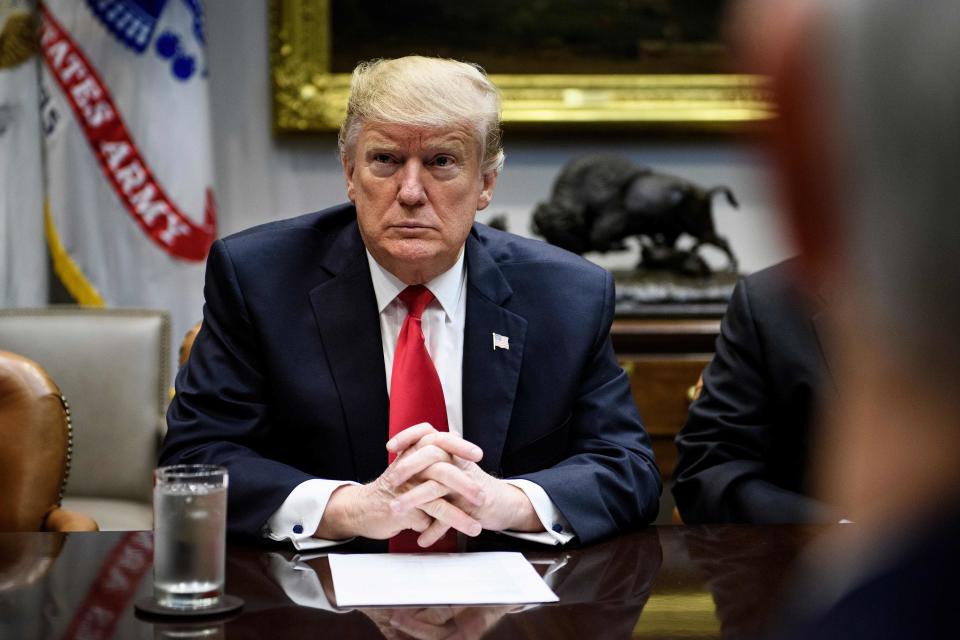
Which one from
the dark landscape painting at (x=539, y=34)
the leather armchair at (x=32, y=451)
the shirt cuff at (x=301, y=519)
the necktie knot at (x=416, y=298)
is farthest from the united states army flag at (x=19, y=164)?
the shirt cuff at (x=301, y=519)

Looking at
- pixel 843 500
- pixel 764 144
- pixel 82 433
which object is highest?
pixel 764 144

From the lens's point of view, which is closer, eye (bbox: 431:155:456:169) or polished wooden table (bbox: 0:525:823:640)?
polished wooden table (bbox: 0:525:823:640)

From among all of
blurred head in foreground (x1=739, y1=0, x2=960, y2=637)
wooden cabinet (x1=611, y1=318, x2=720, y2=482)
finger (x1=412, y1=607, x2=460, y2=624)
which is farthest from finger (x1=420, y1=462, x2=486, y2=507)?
wooden cabinet (x1=611, y1=318, x2=720, y2=482)

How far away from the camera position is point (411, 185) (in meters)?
2.25

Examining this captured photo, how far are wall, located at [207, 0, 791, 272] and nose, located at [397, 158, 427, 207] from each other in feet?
8.71

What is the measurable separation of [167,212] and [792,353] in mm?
2893

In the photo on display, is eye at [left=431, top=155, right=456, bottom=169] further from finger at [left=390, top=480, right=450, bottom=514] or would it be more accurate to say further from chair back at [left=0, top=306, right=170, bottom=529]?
chair back at [left=0, top=306, right=170, bottom=529]

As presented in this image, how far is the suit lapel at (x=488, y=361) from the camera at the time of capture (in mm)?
2256

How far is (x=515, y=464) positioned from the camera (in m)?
2.28

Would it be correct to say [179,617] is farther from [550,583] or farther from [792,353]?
[792,353]

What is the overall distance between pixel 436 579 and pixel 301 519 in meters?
0.34

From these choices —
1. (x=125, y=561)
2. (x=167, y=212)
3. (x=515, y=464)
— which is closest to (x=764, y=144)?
(x=125, y=561)

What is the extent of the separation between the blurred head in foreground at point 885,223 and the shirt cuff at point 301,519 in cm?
140

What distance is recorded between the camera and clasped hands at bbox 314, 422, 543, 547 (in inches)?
70.5
